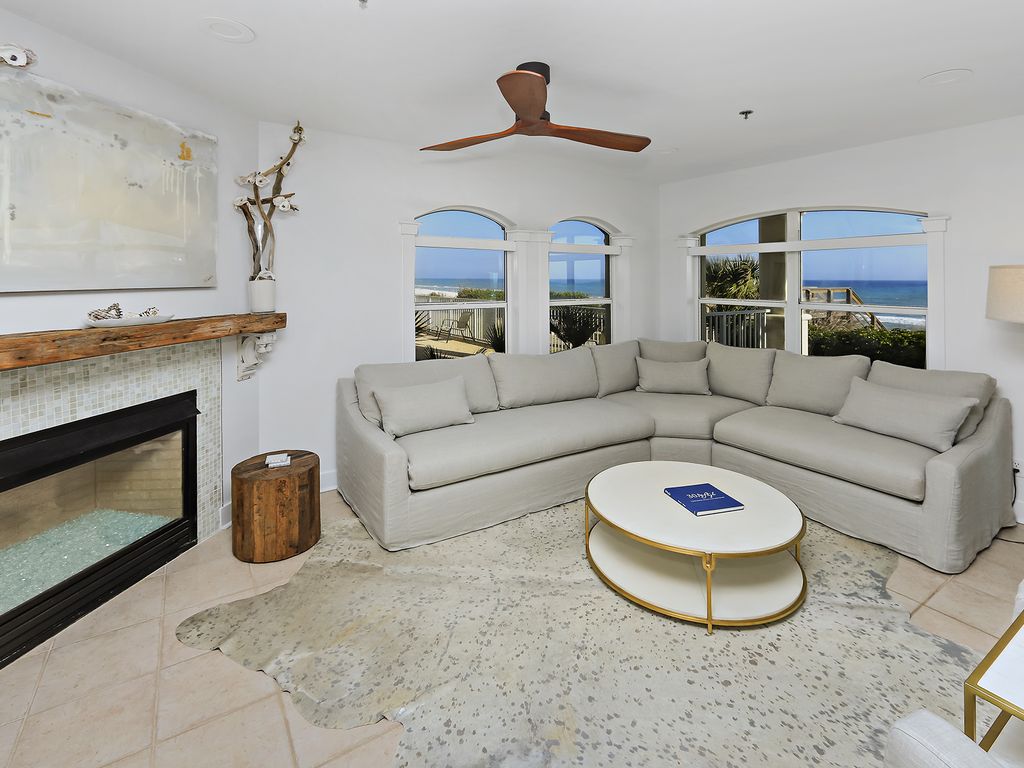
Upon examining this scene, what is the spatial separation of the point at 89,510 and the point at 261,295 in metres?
1.47

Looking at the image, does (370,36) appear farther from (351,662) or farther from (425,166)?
(351,662)

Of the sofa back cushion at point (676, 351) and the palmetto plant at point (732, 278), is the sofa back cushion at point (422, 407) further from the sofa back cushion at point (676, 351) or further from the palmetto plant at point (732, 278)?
the palmetto plant at point (732, 278)

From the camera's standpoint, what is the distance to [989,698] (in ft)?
3.51

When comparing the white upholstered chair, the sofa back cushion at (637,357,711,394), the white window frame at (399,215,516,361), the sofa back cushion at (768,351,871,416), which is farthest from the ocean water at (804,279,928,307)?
the white upholstered chair

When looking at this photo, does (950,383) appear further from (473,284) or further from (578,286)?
(473,284)

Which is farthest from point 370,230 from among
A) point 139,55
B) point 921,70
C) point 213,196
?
point 921,70

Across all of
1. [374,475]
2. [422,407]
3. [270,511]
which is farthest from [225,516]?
[422,407]

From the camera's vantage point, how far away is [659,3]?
2049mm

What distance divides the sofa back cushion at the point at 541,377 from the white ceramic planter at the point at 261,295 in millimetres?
1625

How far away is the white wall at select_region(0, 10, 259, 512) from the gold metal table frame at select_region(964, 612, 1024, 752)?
3.25 meters

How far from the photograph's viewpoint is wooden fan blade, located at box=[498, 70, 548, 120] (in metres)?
2.03

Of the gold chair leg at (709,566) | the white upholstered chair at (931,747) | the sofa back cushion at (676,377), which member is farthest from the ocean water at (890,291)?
the white upholstered chair at (931,747)

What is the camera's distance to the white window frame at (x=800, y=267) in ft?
12.2

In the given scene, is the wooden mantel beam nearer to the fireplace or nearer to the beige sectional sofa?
the fireplace
